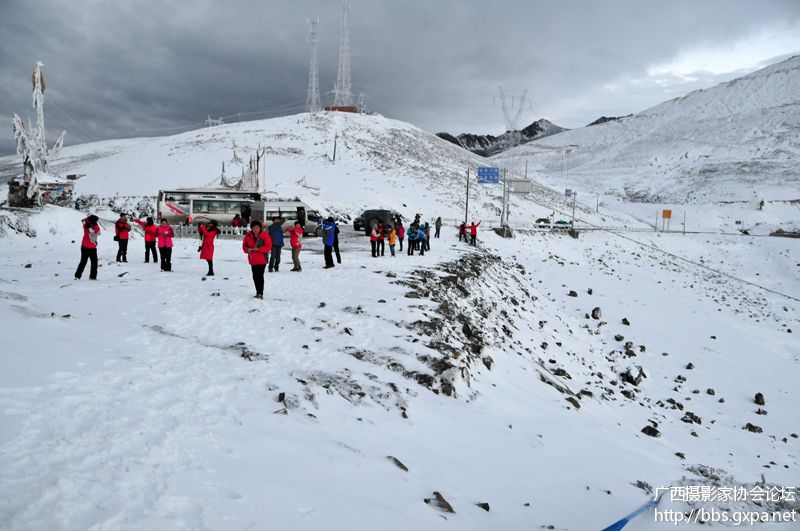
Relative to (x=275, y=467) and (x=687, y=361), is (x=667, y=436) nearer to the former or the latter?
(x=687, y=361)

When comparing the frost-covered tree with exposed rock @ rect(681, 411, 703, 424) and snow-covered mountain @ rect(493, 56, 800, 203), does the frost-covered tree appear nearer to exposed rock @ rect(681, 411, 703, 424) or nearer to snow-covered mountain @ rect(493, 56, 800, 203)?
exposed rock @ rect(681, 411, 703, 424)

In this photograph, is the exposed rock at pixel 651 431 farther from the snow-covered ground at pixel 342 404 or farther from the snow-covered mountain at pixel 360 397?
the snow-covered ground at pixel 342 404

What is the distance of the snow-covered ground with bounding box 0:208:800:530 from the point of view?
404 centimetres

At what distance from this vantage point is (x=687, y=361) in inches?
635

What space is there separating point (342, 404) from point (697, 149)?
150 m

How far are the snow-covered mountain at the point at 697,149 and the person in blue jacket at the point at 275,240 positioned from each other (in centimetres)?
9721

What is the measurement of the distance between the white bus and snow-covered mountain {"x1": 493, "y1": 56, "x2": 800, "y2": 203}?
295 feet

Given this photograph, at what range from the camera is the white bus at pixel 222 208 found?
29.2m

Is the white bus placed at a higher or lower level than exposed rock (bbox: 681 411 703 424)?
higher

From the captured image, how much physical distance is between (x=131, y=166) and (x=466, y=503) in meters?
79.2

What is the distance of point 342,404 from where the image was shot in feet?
21.7

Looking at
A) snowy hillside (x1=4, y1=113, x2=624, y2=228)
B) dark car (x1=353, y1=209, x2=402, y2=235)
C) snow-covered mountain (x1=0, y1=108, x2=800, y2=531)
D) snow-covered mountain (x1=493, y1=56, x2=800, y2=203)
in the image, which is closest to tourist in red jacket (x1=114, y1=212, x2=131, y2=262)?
snow-covered mountain (x1=0, y1=108, x2=800, y2=531)

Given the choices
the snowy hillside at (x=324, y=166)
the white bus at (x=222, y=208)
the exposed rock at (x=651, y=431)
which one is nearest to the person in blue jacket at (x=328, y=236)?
the exposed rock at (x=651, y=431)

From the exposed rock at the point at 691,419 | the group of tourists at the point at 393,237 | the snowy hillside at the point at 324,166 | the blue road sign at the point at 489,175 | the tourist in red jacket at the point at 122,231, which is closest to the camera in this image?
the exposed rock at the point at 691,419
